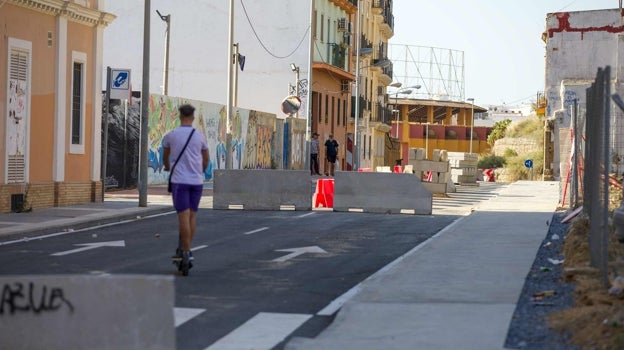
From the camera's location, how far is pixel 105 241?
18.5 metres

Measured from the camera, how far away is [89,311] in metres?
7.74

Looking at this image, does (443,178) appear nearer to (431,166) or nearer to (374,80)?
(431,166)

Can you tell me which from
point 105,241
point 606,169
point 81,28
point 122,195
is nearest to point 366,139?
point 122,195

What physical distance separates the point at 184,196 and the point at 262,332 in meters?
4.35

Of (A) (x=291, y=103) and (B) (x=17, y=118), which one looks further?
(A) (x=291, y=103)

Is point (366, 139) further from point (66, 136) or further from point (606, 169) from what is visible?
point (606, 169)

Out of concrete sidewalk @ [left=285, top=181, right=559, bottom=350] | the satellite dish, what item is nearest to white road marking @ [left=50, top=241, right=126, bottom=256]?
concrete sidewalk @ [left=285, top=181, right=559, bottom=350]

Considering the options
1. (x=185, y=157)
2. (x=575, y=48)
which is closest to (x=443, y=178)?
(x=185, y=157)

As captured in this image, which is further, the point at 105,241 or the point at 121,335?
the point at 105,241

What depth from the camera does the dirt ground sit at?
8.64 meters

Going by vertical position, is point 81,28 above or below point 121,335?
above

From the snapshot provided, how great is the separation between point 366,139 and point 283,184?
5585cm

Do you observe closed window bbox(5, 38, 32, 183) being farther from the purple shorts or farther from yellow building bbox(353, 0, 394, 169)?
yellow building bbox(353, 0, 394, 169)

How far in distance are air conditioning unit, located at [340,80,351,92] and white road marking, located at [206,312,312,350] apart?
6309 centimetres
